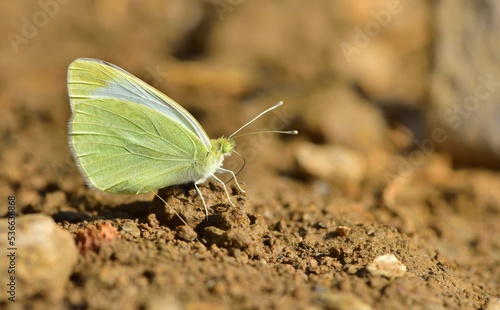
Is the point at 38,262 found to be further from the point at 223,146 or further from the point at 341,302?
the point at 223,146

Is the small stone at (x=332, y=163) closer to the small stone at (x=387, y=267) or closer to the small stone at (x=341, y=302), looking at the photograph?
the small stone at (x=387, y=267)

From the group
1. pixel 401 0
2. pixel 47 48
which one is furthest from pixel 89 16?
pixel 401 0

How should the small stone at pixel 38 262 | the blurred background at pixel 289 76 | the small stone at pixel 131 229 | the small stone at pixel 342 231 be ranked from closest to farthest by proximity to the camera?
the small stone at pixel 38 262 → the small stone at pixel 131 229 → the small stone at pixel 342 231 → the blurred background at pixel 289 76

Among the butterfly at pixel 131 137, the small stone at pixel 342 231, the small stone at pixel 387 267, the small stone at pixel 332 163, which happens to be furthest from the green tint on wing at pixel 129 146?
the small stone at pixel 332 163

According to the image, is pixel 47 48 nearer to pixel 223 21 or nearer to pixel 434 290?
pixel 223 21

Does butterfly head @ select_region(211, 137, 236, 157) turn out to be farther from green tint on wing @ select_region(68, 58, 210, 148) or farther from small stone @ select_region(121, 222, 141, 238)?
small stone @ select_region(121, 222, 141, 238)

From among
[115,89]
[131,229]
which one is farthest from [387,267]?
[115,89]
